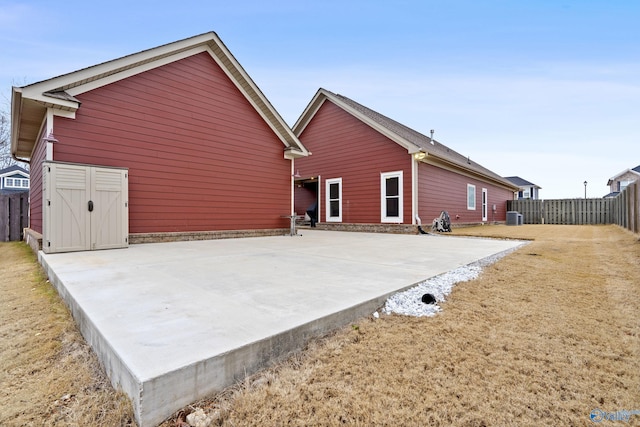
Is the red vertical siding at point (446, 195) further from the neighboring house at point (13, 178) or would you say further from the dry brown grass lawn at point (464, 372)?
the neighboring house at point (13, 178)

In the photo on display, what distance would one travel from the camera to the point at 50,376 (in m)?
1.61

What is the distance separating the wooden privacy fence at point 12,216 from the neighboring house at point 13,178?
786 inches

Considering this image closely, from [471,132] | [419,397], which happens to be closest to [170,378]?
[419,397]

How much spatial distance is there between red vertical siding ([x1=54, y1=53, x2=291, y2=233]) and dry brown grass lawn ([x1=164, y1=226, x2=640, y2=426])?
20.3ft

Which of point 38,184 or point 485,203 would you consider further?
point 485,203

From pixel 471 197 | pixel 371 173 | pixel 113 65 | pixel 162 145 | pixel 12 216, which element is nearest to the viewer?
pixel 113 65

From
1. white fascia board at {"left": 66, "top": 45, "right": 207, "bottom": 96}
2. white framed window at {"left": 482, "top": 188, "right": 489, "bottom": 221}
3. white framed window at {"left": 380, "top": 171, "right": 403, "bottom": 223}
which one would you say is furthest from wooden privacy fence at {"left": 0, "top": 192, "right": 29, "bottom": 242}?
white framed window at {"left": 482, "top": 188, "right": 489, "bottom": 221}

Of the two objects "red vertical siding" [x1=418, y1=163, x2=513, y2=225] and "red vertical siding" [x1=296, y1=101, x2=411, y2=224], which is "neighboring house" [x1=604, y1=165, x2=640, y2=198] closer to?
"red vertical siding" [x1=418, y1=163, x2=513, y2=225]

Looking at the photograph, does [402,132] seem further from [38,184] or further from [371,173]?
[38,184]

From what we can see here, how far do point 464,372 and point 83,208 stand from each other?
6.32 m

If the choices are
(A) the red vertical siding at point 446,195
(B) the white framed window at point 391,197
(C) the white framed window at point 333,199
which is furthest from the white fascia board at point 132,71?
(A) the red vertical siding at point 446,195

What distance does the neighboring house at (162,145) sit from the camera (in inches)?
212

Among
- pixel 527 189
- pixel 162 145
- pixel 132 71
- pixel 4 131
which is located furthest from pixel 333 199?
pixel 527 189

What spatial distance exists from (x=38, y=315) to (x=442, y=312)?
3455 mm
